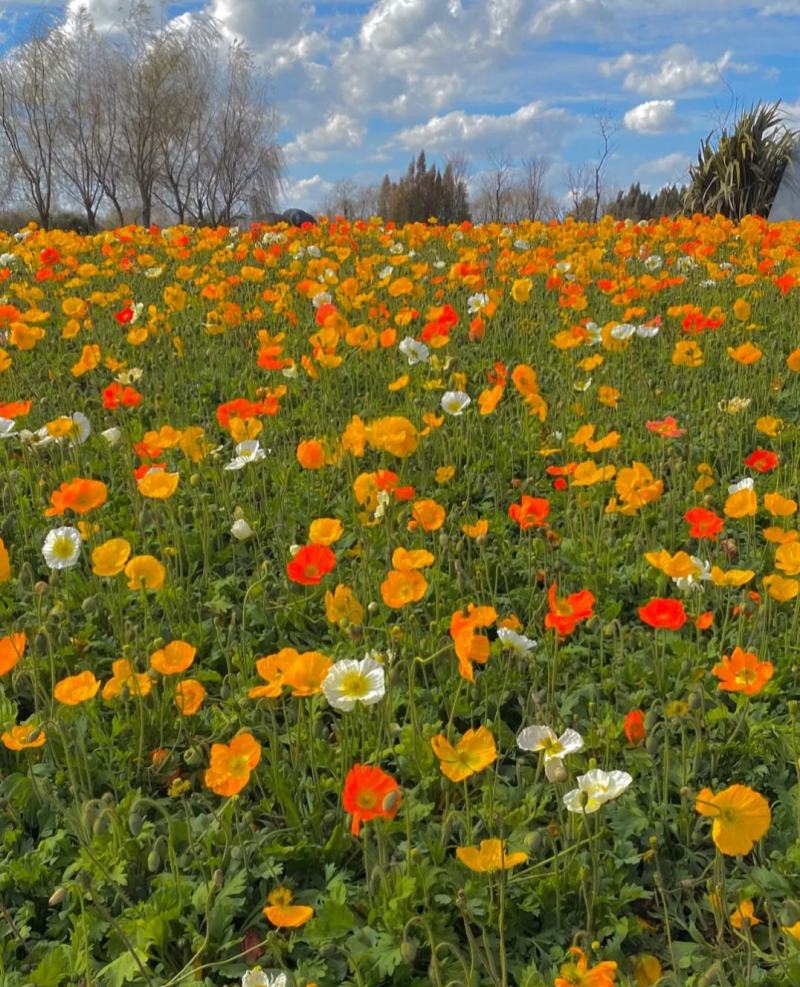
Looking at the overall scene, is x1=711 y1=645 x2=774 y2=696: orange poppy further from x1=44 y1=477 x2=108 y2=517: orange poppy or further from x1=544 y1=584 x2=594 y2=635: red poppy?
x1=44 y1=477 x2=108 y2=517: orange poppy

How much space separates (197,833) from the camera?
1.79 meters

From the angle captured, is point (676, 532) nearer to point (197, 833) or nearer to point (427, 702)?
Result: point (427, 702)

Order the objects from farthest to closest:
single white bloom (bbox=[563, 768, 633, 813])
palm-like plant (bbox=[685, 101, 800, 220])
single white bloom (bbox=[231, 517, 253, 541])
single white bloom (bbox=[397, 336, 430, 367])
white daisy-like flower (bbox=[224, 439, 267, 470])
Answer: palm-like plant (bbox=[685, 101, 800, 220]) → single white bloom (bbox=[397, 336, 430, 367]) → white daisy-like flower (bbox=[224, 439, 267, 470]) → single white bloom (bbox=[231, 517, 253, 541]) → single white bloom (bbox=[563, 768, 633, 813])

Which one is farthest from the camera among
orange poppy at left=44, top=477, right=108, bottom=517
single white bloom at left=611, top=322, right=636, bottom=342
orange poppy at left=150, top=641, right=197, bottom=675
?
single white bloom at left=611, top=322, right=636, bottom=342

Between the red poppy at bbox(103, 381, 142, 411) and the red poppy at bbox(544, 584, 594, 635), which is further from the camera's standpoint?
the red poppy at bbox(103, 381, 142, 411)

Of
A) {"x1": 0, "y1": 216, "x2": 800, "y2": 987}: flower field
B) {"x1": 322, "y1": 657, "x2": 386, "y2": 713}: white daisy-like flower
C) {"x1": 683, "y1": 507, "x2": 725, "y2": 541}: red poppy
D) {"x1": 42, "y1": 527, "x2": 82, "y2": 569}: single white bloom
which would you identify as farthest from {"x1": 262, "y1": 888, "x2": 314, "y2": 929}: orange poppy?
{"x1": 683, "y1": 507, "x2": 725, "y2": 541}: red poppy

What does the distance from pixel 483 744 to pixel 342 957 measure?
456 millimetres

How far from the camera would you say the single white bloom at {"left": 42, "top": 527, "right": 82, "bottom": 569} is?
2199 millimetres

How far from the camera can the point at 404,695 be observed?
2.13m

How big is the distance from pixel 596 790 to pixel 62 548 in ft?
4.69

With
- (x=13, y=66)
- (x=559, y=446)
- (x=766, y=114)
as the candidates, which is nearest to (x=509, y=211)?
(x=13, y=66)

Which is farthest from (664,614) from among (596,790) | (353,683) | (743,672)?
(353,683)

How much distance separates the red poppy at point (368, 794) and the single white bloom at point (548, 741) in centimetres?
30

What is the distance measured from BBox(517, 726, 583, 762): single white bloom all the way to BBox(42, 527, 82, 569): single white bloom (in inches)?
47.9
